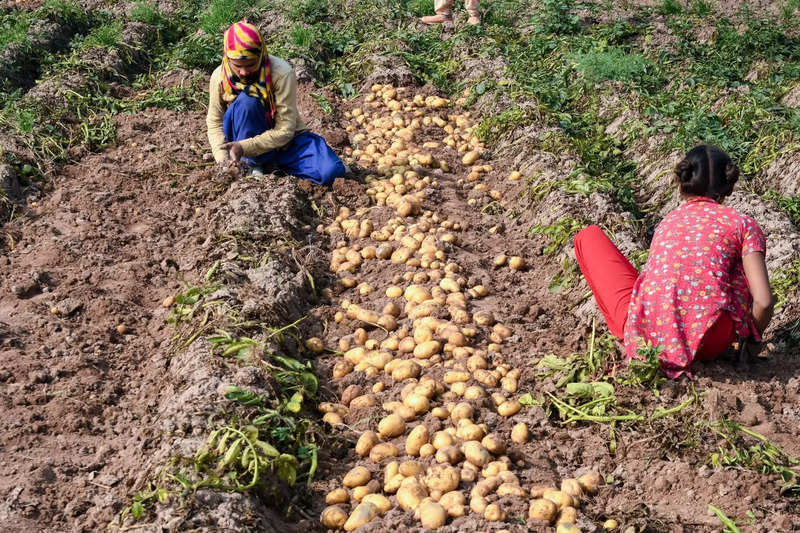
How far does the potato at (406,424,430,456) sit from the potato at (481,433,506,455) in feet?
0.69

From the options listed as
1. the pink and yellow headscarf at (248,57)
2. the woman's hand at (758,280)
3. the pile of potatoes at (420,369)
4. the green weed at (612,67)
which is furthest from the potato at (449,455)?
the green weed at (612,67)

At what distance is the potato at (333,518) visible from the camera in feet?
8.07

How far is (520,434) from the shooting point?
272 cm

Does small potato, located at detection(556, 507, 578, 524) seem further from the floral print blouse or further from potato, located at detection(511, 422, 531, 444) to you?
the floral print blouse

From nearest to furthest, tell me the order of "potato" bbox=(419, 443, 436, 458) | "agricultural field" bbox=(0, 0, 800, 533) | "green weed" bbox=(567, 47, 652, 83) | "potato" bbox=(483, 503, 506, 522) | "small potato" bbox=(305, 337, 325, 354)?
"potato" bbox=(483, 503, 506, 522) → "agricultural field" bbox=(0, 0, 800, 533) → "potato" bbox=(419, 443, 436, 458) → "small potato" bbox=(305, 337, 325, 354) → "green weed" bbox=(567, 47, 652, 83)

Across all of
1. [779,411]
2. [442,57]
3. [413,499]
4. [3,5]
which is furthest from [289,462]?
[3,5]

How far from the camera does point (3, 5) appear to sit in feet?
25.3

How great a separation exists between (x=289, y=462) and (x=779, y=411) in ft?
6.11

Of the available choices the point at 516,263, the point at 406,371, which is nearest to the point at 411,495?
the point at 406,371

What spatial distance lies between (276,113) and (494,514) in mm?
3056

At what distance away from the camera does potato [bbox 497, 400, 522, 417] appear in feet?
9.34

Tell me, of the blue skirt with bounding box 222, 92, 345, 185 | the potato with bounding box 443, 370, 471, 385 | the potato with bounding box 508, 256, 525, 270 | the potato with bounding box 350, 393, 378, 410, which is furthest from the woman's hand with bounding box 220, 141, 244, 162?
the potato with bounding box 443, 370, 471, 385

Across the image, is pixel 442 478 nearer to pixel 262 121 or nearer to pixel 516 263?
pixel 516 263

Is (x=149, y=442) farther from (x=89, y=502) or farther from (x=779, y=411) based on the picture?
(x=779, y=411)
